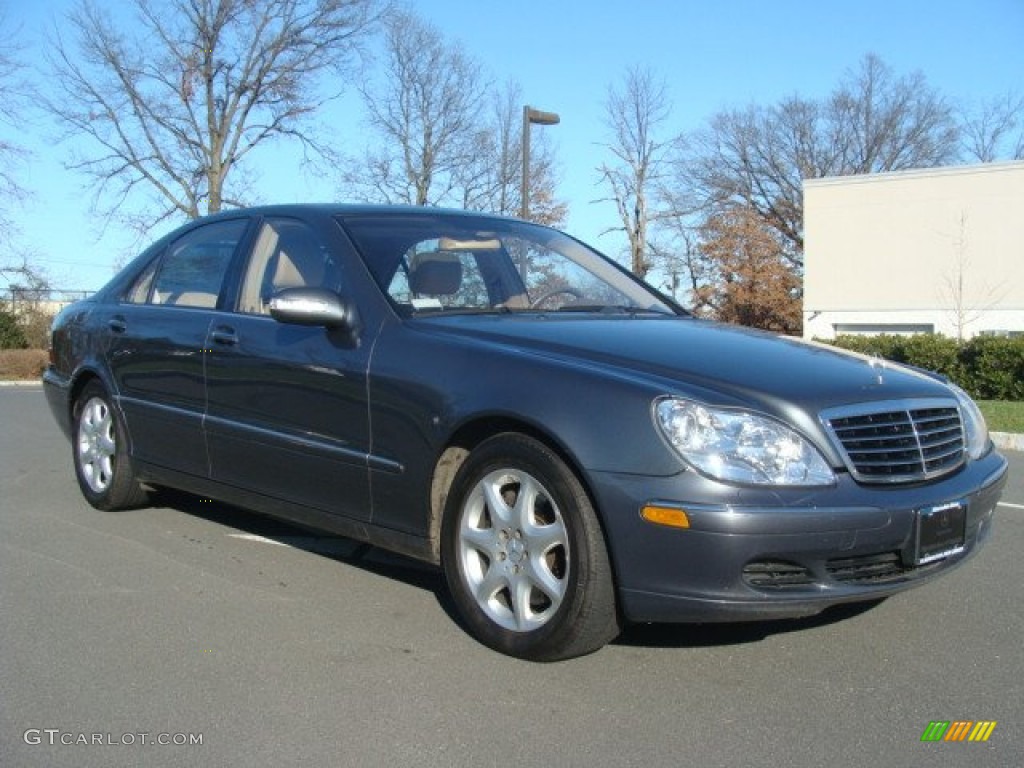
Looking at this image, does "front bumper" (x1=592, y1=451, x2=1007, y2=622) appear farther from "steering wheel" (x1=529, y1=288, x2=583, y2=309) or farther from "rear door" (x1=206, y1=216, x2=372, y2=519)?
"steering wheel" (x1=529, y1=288, x2=583, y2=309)

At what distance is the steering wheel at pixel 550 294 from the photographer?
182 inches

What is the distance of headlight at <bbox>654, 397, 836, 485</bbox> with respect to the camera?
322 centimetres

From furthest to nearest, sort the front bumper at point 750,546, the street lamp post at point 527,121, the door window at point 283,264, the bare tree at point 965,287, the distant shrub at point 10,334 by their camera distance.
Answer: the bare tree at point 965,287 → the distant shrub at point 10,334 → the street lamp post at point 527,121 → the door window at point 283,264 → the front bumper at point 750,546

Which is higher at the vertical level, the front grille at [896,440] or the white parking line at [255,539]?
the front grille at [896,440]

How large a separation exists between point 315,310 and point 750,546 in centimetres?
197

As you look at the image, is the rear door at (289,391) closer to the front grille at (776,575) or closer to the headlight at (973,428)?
the front grille at (776,575)

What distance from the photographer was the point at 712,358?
12.1 ft

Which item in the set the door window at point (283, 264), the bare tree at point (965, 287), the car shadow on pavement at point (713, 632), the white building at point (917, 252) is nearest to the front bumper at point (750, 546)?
the car shadow on pavement at point (713, 632)

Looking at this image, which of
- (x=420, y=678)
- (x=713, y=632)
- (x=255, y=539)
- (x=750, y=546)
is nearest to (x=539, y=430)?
(x=750, y=546)

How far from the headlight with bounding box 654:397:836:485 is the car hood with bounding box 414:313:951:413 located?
0.06 metres

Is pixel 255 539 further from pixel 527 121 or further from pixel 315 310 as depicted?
pixel 527 121

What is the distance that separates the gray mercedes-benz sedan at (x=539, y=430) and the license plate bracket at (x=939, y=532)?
1 centimetres

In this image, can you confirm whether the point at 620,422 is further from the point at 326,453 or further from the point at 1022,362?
the point at 1022,362

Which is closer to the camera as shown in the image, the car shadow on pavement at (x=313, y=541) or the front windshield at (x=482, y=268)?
the front windshield at (x=482, y=268)
